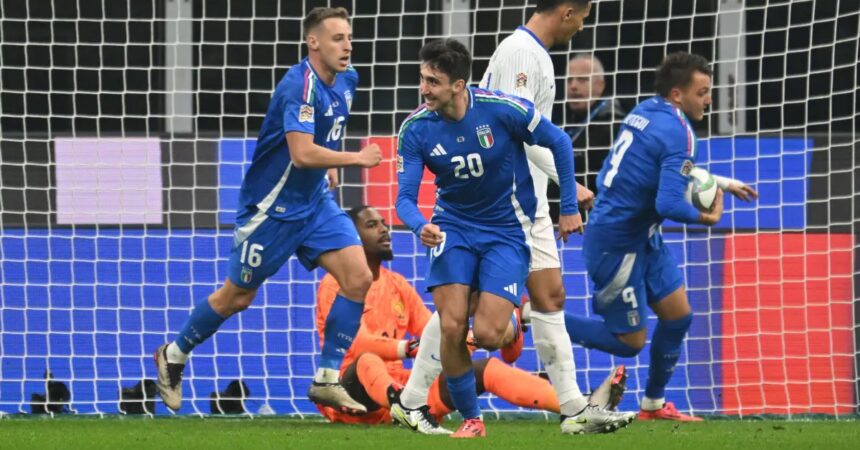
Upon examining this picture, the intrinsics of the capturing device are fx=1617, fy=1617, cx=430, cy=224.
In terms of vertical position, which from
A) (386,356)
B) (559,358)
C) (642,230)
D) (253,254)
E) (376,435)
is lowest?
(376,435)

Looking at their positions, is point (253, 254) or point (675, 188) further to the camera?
point (253, 254)

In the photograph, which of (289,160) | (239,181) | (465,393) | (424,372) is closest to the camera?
(465,393)

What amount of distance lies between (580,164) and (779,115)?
1209 mm

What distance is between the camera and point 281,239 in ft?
25.6

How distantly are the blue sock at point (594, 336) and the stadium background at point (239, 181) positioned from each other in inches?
44.4

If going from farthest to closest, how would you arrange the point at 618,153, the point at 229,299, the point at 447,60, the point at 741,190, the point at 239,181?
the point at 239,181 → the point at 618,153 → the point at 229,299 → the point at 741,190 → the point at 447,60

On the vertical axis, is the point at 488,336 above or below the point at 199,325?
above

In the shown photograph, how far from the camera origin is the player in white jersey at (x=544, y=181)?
22.8ft

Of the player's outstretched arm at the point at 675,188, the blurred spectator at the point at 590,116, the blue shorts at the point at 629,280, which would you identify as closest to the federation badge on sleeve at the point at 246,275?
the blue shorts at the point at 629,280

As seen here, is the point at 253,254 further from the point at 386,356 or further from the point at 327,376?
the point at 386,356

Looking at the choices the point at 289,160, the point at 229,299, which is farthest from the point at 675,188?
the point at 229,299

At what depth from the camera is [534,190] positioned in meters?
6.98

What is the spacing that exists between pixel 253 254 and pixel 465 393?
1.57 meters

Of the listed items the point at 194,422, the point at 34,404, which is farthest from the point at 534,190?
the point at 34,404
